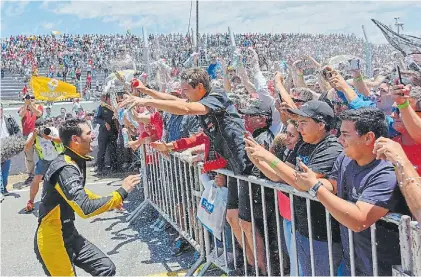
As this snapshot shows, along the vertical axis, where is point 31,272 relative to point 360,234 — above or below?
below

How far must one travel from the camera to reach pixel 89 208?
3.35 m

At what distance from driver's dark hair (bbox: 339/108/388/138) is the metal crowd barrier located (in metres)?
0.47

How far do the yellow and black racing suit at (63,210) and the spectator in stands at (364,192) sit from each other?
1.65 metres

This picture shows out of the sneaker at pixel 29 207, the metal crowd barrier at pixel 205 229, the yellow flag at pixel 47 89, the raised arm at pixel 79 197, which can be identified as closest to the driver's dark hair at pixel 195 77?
the metal crowd barrier at pixel 205 229

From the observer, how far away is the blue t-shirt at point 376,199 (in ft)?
7.68

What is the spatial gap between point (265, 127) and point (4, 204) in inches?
242

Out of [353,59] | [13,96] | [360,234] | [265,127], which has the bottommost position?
[13,96]

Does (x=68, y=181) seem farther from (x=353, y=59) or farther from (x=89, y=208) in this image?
(x=353, y=59)

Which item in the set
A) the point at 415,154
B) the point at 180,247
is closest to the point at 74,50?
the point at 180,247

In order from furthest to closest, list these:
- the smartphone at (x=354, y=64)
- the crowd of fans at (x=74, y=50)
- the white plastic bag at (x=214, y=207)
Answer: the crowd of fans at (x=74, y=50) < the smartphone at (x=354, y=64) < the white plastic bag at (x=214, y=207)

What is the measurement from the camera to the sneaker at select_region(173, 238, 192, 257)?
5371 mm

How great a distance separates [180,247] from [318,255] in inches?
104

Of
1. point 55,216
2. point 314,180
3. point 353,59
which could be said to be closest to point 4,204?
point 55,216

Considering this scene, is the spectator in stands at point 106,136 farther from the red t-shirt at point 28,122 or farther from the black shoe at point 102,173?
the red t-shirt at point 28,122
